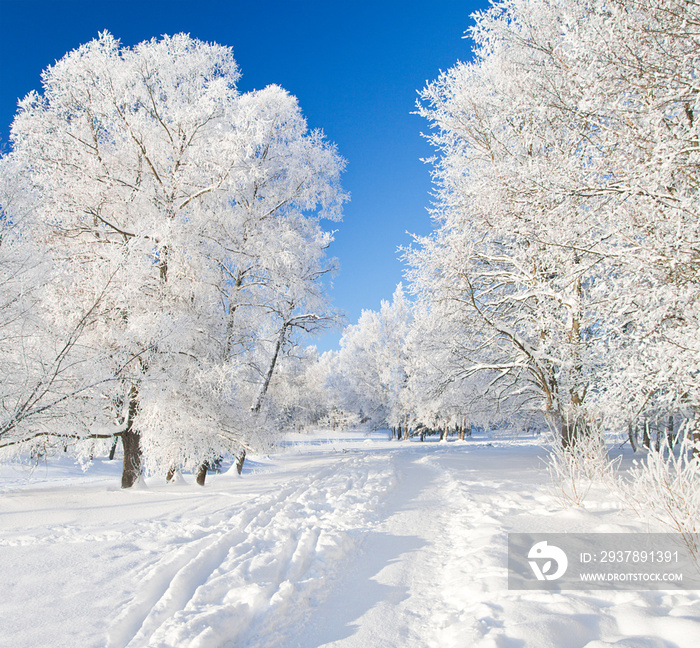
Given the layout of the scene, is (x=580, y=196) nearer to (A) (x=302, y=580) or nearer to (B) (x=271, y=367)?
(A) (x=302, y=580)

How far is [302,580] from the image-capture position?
3.29m

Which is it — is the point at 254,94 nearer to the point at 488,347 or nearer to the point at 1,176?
the point at 1,176

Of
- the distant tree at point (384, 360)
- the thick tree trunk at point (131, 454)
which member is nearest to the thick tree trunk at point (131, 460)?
the thick tree trunk at point (131, 454)

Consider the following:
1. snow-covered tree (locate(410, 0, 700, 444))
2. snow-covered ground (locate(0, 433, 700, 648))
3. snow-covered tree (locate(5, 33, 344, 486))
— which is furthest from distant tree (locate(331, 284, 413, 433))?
snow-covered ground (locate(0, 433, 700, 648))

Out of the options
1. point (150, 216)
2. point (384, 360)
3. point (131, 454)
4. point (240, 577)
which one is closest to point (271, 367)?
point (131, 454)

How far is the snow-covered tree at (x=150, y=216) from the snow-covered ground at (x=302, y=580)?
1794 mm

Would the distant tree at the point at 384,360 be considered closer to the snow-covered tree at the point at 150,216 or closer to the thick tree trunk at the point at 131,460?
the snow-covered tree at the point at 150,216

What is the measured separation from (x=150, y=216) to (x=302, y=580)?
266 inches

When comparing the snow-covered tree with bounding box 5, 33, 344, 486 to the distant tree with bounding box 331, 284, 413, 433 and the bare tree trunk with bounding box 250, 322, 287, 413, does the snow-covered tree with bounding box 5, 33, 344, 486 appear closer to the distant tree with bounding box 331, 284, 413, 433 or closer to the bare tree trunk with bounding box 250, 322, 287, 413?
the bare tree trunk with bounding box 250, 322, 287, 413

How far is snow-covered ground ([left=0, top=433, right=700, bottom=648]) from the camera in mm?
2428

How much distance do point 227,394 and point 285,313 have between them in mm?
3220

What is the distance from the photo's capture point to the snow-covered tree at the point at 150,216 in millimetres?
6918

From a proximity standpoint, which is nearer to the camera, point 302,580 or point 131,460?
point 302,580

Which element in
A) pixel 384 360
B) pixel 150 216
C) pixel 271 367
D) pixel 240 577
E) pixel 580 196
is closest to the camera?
pixel 240 577
